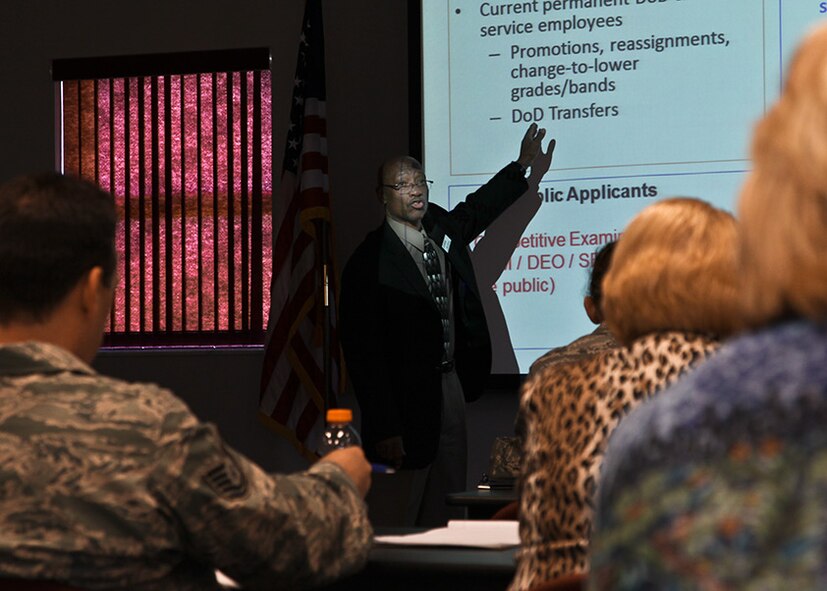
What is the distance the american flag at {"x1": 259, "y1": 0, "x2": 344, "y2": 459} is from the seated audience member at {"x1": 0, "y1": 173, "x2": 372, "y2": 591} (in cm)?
447

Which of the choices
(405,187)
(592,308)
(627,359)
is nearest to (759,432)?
(627,359)

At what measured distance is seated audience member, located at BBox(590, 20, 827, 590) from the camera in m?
0.78

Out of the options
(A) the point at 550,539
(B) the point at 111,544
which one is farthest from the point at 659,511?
→ (A) the point at 550,539

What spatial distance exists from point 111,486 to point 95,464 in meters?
0.04

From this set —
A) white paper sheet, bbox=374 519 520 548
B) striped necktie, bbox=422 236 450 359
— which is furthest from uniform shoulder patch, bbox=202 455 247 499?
striped necktie, bbox=422 236 450 359

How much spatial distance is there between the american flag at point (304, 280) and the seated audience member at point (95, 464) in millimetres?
4475

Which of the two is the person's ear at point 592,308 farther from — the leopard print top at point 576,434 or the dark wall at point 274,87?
the dark wall at point 274,87

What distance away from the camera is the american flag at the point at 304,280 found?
6.30 meters

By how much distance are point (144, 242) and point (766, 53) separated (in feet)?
10.9

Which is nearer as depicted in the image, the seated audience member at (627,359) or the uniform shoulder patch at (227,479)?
the uniform shoulder patch at (227,479)

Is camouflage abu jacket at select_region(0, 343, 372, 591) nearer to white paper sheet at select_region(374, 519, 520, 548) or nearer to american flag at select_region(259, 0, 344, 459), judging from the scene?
white paper sheet at select_region(374, 519, 520, 548)

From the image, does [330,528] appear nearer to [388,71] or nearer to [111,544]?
[111,544]

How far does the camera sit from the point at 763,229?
836 millimetres

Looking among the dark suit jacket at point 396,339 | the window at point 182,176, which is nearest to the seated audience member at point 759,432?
the dark suit jacket at point 396,339
